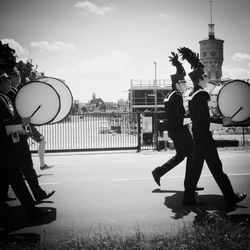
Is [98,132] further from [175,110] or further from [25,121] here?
[25,121]

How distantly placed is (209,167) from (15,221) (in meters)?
3.05

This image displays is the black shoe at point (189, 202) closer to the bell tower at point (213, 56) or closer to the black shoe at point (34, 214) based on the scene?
the black shoe at point (34, 214)

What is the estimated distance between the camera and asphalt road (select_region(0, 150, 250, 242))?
14.8 feet

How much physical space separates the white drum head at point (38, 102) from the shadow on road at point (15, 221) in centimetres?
144

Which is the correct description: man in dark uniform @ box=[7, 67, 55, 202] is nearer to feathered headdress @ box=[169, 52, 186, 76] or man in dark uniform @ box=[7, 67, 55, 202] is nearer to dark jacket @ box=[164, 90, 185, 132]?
dark jacket @ box=[164, 90, 185, 132]

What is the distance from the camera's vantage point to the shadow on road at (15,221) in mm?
4167

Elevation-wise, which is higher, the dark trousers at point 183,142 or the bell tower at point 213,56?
the bell tower at point 213,56

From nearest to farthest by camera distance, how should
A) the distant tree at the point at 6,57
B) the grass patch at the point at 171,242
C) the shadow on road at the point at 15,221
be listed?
1. the grass patch at the point at 171,242
2. the shadow on road at the point at 15,221
3. the distant tree at the point at 6,57

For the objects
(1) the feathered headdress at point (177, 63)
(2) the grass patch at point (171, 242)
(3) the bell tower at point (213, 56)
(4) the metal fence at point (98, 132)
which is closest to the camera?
(2) the grass patch at point (171, 242)

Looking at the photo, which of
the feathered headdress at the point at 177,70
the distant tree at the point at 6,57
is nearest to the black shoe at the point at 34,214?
the distant tree at the point at 6,57

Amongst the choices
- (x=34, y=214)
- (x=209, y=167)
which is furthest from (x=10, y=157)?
(x=209, y=167)

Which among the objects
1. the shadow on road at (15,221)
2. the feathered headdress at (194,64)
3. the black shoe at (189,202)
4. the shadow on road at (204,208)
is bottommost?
the shadow on road at (15,221)

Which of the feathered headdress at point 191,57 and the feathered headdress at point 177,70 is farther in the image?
the feathered headdress at point 177,70

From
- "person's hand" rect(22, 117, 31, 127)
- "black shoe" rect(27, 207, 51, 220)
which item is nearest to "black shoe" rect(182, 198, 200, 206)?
"black shoe" rect(27, 207, 51, 220)
